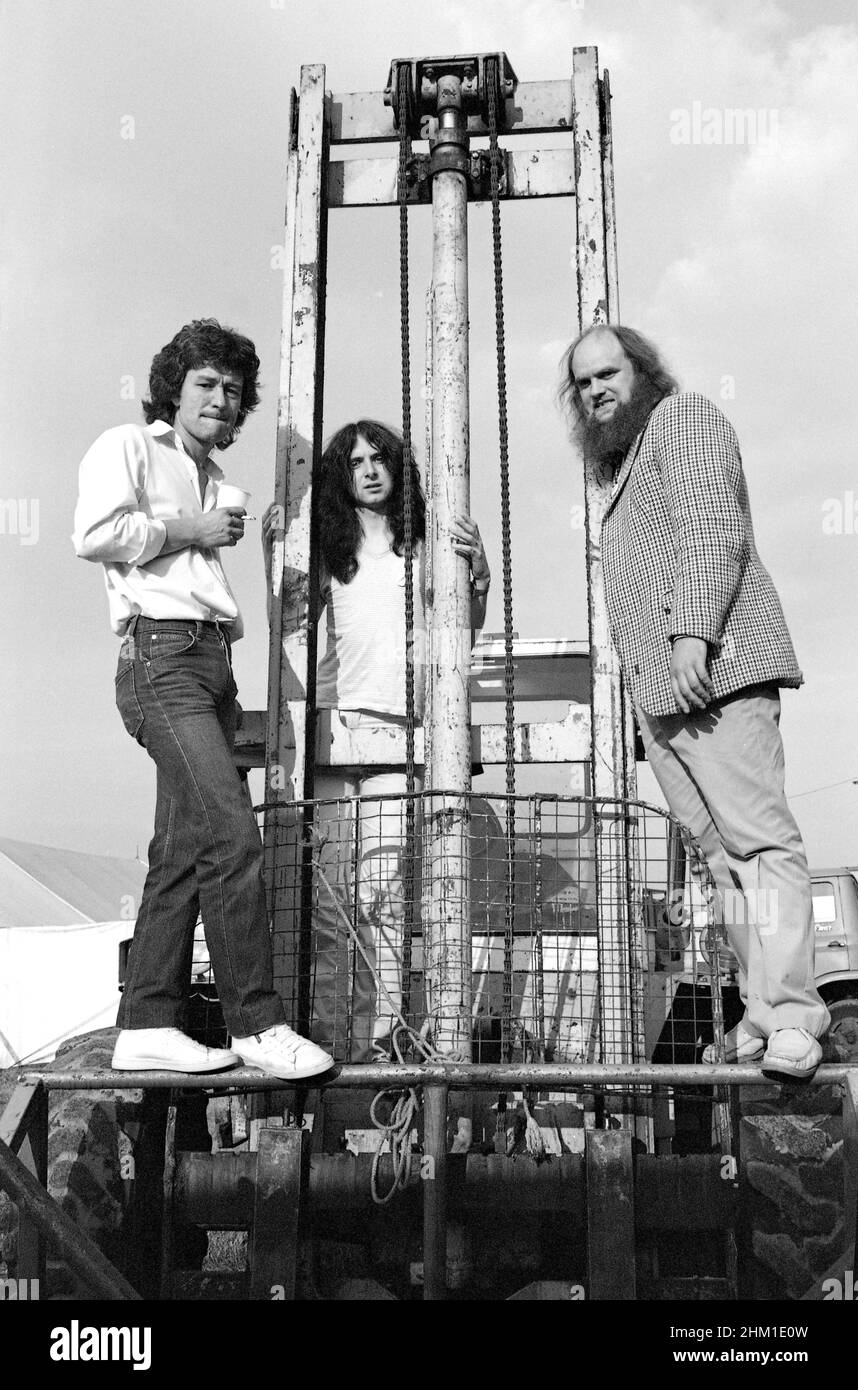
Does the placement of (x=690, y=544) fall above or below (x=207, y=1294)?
above

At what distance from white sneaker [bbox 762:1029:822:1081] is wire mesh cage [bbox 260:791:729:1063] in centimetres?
66

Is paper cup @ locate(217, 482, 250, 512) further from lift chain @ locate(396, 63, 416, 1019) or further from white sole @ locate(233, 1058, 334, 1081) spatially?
white sole @ locate(233, 1058, 334, 1081)

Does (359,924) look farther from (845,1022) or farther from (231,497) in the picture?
(845,1022)

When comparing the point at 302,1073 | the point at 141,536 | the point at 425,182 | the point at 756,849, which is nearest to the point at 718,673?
the point at 756,849

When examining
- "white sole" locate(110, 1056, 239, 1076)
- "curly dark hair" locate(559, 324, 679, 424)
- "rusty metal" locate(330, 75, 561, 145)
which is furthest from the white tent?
"curly dark hair" locate(559, 324, 679, 424)

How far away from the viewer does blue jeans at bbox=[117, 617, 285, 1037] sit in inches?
119

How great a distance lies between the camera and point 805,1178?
3.21m

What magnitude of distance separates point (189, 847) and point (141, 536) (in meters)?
0.78

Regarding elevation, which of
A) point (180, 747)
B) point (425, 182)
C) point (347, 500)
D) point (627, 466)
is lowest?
point (180, 747)

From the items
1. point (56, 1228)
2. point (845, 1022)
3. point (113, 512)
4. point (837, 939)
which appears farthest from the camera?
point (837, 939)

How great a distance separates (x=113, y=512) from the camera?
10.3 ft

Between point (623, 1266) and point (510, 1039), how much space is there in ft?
2.29

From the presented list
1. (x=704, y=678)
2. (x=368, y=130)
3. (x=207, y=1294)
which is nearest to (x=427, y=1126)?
(x=207, y=1294)
